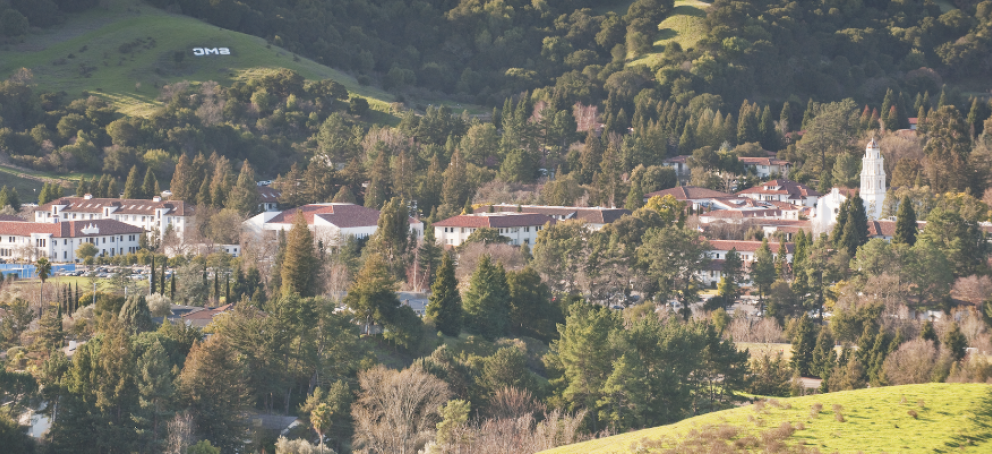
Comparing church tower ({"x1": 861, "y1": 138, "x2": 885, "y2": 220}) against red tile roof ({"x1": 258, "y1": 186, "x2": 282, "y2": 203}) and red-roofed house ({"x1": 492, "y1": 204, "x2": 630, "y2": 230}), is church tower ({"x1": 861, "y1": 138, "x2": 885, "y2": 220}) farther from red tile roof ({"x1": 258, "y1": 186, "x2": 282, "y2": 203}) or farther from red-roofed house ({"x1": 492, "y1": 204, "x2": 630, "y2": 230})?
red tile roof ({"x1": 258, "y1": 186, "x2": 282, "y2": 203})

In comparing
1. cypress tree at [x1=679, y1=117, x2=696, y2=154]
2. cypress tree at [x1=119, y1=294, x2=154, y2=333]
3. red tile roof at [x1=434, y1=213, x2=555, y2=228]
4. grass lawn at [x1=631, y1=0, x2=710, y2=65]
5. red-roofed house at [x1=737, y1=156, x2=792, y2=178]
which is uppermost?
grass lawn at [x1=631, y1=0, x2=710, y2=65]

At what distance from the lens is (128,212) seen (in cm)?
8050

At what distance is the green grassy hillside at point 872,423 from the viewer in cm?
2191

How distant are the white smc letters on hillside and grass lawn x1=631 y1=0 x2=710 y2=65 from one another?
40.8 metres

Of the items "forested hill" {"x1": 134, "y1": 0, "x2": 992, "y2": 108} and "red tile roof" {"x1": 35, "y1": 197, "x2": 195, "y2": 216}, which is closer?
"red tile roof" {"x1": 35, "y1": 197, "x2": 195, "y2": 216}

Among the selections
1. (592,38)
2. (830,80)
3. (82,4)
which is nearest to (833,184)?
(830,80)

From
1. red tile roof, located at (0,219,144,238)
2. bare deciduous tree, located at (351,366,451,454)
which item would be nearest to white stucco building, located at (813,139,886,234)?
bare deciduous tree, located at (351,366,451,454)

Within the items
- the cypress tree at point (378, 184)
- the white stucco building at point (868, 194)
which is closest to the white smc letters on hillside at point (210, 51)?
the cypress tree at point (378, 184)

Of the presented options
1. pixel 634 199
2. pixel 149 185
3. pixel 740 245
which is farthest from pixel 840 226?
pixel 149 185

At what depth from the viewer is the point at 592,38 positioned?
13150cm

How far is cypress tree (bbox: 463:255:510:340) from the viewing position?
4991 centimetres

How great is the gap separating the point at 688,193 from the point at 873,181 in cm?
1331

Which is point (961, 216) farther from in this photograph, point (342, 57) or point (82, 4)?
point (82, 4)

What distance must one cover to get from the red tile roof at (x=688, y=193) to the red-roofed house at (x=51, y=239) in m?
35.9
